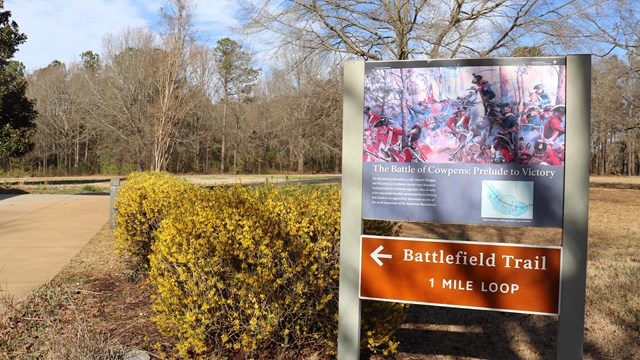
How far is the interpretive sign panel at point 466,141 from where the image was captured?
2.54 m

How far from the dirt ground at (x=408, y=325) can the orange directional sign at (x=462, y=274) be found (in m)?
1.37

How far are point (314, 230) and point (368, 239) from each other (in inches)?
26.8

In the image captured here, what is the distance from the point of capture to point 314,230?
3.40 metres

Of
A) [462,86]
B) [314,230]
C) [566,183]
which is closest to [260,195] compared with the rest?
[314,230]

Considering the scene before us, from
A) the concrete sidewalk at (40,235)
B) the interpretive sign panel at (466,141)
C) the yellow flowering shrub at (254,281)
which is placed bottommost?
the concrete sidewalk at (40,235)

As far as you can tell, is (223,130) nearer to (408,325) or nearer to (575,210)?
(408,325)

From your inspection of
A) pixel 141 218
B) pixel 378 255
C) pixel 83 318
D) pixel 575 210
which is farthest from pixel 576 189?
pixel 141 218

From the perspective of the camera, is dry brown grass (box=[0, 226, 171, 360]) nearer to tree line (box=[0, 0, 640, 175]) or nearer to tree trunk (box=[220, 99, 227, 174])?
tree line (box=[0, 0, 640, 175])

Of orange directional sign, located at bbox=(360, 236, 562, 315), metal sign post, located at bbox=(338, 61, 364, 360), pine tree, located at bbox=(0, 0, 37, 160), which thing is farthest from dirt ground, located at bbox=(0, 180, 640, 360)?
pine tree, located at bbox=(0, 0, 37, 160)

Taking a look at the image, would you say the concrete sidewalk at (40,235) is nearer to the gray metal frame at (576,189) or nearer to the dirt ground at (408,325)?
the dirt ground at (408,325)

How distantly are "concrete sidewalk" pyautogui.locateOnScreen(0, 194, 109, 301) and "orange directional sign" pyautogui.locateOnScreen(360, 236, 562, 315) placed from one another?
160 inches

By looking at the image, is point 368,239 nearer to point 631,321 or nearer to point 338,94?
point 631,321

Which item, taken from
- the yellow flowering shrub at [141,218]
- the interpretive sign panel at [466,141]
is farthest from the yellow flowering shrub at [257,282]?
the yellow flowering shrub at [141,218]

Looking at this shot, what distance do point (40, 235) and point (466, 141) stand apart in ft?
28.1
